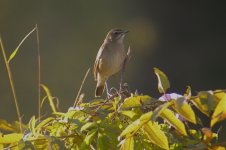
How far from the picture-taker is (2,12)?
22.8 ft

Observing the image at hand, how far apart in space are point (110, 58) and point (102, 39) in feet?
9.14

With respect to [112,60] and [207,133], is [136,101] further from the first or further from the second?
[112,60]

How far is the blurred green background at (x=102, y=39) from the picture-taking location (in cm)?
561

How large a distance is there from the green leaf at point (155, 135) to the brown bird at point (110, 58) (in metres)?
2.74

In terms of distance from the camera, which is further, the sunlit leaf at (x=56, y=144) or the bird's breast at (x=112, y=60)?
the bird's breast at (x=112, y=60)

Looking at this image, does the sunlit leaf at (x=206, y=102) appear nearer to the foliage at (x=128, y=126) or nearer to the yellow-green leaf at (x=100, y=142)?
the foliage at (x=128, y=126)

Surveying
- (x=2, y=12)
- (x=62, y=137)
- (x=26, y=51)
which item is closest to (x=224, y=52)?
(x=26, y=51)

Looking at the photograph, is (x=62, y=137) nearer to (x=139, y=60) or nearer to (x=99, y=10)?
(x=139, y=60)

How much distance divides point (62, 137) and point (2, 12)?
6150 millimetres

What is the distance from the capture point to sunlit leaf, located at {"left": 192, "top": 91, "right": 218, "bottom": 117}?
2.59 feet

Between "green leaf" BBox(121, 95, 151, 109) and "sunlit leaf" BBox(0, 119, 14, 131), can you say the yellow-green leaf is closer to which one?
"green leaf" BBox(121, 95, 151, 109)

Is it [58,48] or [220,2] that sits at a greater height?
[220,2]

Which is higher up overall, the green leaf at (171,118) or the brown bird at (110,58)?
the green leaf at (171,118)

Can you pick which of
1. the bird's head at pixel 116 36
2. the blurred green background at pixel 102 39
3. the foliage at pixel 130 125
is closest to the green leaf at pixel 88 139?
the foliage at pixel 130 125
